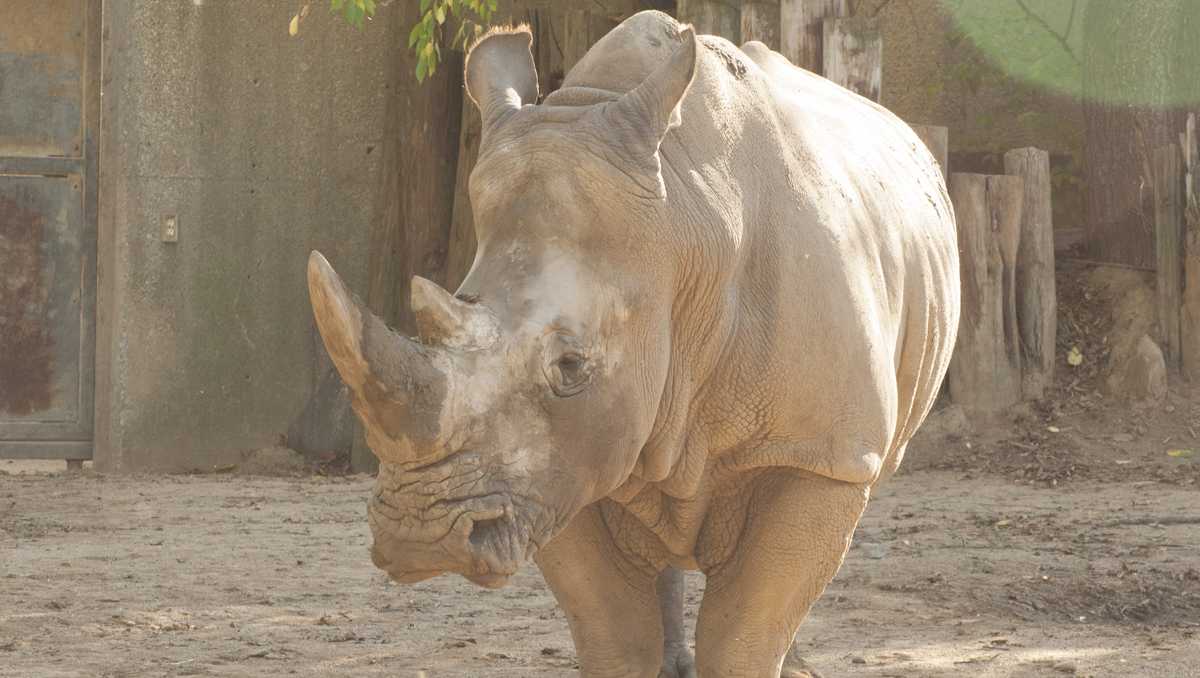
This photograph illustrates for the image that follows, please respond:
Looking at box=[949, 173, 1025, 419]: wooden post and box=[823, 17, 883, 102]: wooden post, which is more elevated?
box=[823, 17, 883, 102]: wooden post

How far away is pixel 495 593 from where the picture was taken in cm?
688

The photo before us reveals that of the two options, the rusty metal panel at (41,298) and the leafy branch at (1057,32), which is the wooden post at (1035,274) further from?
the rusty metal panel at (41,298)

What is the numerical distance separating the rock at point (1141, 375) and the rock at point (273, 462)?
173 inches

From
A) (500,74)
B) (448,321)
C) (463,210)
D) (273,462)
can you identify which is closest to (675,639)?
(500,74)

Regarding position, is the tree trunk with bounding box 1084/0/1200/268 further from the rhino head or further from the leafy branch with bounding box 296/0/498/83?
the rhino head

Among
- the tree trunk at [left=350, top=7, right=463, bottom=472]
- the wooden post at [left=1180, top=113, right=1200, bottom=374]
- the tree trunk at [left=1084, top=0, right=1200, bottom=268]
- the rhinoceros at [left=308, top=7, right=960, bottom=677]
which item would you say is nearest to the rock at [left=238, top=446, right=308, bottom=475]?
the tree trunk at [left=350, top=7, right=463, bottom=472]

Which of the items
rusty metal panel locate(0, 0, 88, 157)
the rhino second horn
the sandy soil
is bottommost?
the sandy soil

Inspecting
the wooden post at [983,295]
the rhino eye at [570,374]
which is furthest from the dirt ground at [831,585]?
the rhino eye at [570,374]

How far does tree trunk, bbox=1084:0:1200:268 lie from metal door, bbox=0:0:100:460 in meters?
5.63

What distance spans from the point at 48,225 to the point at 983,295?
5.14 metres

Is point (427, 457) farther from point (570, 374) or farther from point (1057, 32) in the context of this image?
point (1057, 32)

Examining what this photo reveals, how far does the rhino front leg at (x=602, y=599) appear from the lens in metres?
4.59

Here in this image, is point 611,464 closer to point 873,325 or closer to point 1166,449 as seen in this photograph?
point 873,325

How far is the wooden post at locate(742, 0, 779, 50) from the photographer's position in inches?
359
